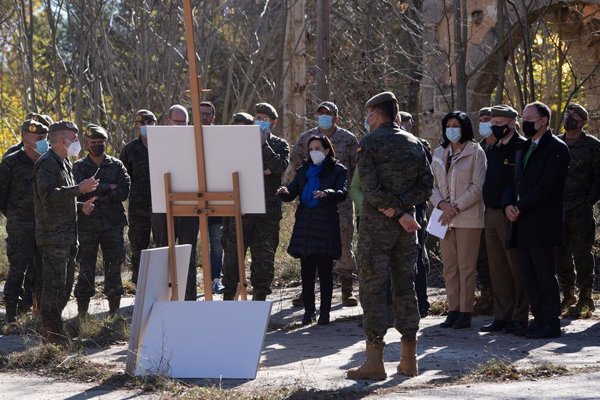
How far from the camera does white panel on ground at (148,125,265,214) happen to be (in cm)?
920

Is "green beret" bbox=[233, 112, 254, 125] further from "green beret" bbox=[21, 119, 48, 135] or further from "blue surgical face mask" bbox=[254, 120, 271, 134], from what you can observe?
"green beret" bbox=[21, 119, 48, 135]

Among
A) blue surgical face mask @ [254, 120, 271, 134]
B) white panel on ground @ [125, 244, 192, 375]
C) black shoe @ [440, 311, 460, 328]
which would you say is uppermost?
blue surgical face mask @ [254, 120, 271, 134]

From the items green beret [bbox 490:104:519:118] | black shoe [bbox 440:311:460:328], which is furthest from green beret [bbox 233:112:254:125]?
black shoe [bbox 440:311:460:328]

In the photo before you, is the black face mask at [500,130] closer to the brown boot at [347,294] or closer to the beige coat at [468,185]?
the beige coat at [468,185]

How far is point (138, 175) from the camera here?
42.3 ft

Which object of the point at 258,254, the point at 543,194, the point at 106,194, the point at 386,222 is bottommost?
the point at 258,254

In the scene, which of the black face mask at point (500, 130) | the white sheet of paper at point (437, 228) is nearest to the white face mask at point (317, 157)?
the white sheet of paper at point (437, 228)

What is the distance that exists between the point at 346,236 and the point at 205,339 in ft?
15.0

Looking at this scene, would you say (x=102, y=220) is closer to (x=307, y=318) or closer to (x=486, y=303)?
(x=307, y=318)

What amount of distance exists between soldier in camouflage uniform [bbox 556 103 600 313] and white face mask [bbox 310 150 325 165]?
255 cm

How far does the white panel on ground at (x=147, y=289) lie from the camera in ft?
29.1

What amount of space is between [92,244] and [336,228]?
8.48 ft

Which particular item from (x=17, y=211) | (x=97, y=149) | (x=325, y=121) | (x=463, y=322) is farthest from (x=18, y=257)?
(x=463, y=322)

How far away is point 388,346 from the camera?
10.4m
